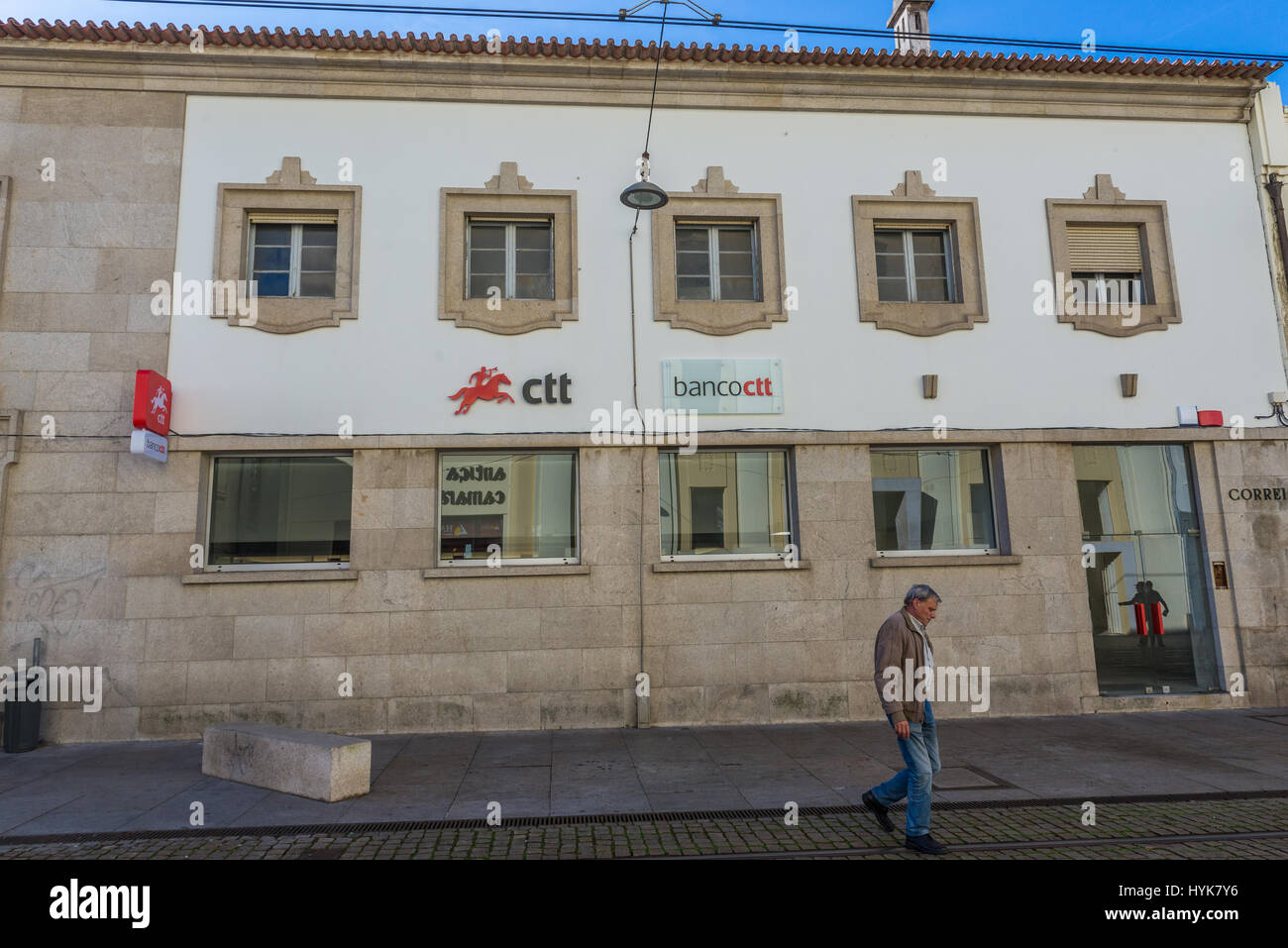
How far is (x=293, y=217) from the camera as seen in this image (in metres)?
11.1

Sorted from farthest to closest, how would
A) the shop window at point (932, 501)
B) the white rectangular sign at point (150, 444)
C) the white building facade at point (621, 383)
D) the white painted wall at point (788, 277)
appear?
the shop window at point (932, 501), the white painted wall at point (788, 277), the white building facade at point (621, 383), the white rectangular sign at point (150, 444)

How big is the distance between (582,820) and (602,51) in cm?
980

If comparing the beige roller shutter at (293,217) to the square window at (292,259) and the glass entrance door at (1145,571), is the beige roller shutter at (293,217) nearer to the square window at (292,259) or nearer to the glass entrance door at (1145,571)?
the square window at (292,259)

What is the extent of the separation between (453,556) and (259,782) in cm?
369

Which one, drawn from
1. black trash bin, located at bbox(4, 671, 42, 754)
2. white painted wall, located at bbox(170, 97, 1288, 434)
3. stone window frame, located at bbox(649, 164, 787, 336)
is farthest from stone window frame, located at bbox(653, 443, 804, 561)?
black trash bin, located at bbox(4, 671, 42, 754)

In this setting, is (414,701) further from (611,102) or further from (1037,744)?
(611,102)

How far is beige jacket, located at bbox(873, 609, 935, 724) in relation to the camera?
5.69 m

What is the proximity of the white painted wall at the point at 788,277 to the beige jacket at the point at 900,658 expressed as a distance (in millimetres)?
5394

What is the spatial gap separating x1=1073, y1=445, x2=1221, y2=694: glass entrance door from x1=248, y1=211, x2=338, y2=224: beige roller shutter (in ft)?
35.6

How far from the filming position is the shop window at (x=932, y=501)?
37.0 feet

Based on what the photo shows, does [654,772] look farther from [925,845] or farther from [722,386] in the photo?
[722,386]

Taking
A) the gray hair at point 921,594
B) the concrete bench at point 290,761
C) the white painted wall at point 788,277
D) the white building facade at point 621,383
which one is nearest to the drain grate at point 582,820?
the concrete bench at point 290,761

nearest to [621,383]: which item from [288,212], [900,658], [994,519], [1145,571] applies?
[288,212]
